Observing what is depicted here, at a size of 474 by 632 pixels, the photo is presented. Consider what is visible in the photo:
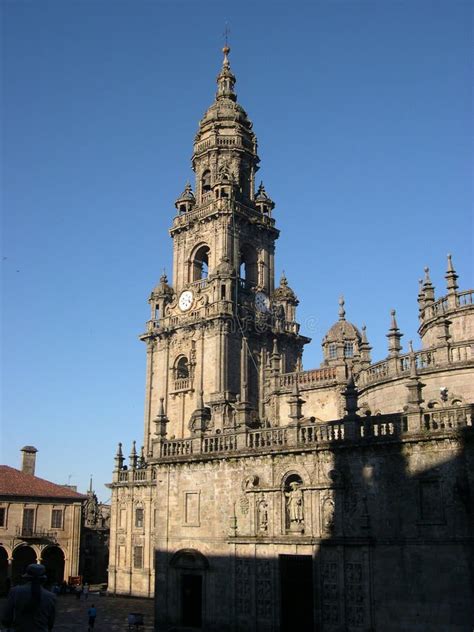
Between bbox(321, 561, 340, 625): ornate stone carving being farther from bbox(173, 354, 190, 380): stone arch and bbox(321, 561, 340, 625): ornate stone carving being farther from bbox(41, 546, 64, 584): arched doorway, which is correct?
bbox(41, 546, 64, 584): arched doorway

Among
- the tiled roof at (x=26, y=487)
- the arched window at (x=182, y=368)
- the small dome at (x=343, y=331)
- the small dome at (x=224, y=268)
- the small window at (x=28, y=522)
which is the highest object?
the small dome at (x=224, y=268)

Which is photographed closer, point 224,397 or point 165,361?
point 224,397

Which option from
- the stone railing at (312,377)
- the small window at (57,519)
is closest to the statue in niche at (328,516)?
the stone railing at (312,377)

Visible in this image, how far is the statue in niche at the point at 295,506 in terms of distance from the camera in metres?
28.1

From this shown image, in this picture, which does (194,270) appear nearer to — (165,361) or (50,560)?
(165,361)

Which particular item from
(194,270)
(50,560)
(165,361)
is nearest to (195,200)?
(194,270)

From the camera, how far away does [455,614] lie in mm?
23172

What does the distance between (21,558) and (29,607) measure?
2037 inches

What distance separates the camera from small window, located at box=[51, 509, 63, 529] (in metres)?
57.2

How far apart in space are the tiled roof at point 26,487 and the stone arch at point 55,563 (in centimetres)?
438

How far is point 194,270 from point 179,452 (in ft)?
83.3

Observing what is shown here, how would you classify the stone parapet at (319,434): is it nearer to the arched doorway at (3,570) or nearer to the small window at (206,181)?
the arched doorway at (3,570)

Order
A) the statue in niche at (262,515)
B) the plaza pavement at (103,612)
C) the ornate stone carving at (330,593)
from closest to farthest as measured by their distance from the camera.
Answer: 1. the ornate stone carving at (330,593)
2. the statue in niche at (262,515)
3. the plaza pavement at (103,612)

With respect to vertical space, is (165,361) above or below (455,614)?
above
